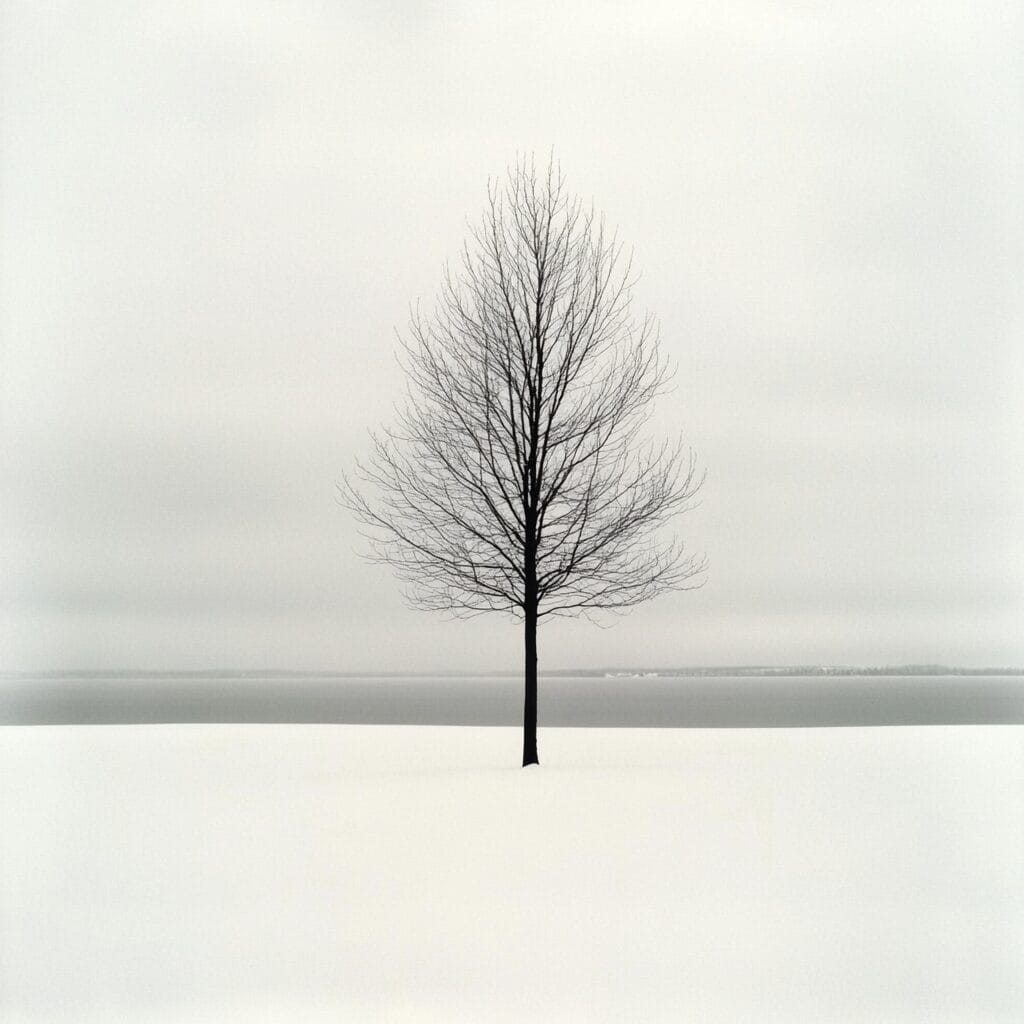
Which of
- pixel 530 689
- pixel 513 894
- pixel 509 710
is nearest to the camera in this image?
pixel 513 894

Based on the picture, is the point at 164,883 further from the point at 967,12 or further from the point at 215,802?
the point at 967,12

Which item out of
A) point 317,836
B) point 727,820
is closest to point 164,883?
point 317,836

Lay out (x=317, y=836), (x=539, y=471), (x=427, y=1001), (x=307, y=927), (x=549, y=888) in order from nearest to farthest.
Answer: (x=427, y=1001), (x=307, y=927), (x=549, y=888), (x=317, y=836), (x=539, y=471)

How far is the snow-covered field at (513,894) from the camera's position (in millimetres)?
5668

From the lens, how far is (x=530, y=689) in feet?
43.2

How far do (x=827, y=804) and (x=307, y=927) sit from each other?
5718mm

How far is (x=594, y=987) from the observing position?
5652mm

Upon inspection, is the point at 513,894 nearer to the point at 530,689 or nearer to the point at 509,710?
the point at 530,689

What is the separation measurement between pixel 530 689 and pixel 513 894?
6128 millimetres

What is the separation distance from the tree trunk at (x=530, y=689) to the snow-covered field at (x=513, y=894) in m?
0.66

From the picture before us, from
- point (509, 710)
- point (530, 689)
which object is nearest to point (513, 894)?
point (530, 689)

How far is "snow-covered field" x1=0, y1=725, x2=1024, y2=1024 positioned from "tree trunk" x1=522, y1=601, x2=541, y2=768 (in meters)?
0.66

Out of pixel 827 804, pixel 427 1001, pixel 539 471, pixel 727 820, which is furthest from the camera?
pixel 539 471

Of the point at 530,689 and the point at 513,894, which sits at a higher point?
the point at 530,689
